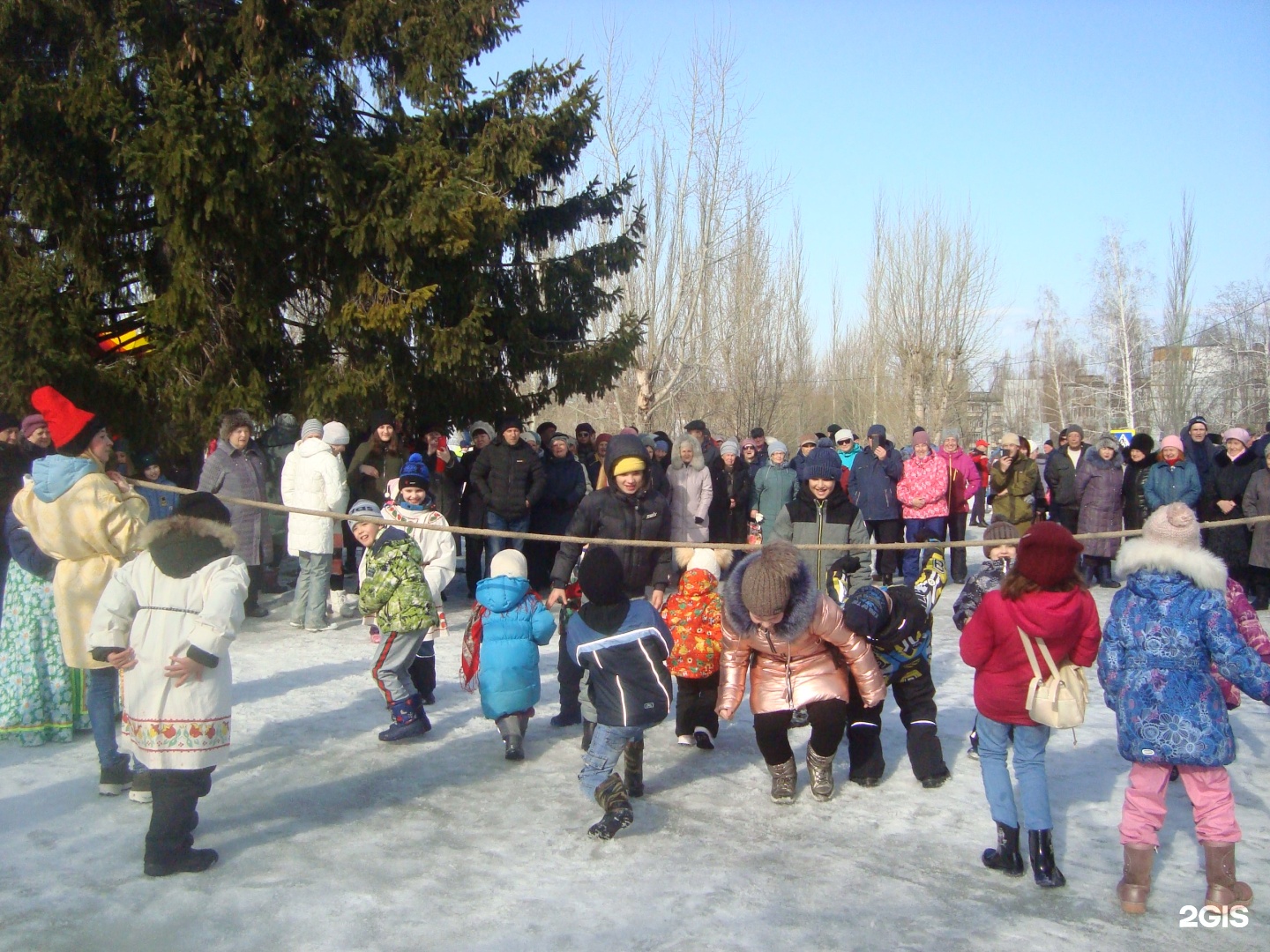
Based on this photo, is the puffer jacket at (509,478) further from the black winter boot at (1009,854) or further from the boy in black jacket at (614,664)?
the black winter boot at (1009,854)

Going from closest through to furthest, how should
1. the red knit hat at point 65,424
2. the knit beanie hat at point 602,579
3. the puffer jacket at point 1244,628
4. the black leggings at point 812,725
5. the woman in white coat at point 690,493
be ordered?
1. the puffer jacket at point 1244,628
2. the knit beanie hat at point 602,579
3. the black leggings at point 812,725
4. the red knit hat at point 65,424
5. the woman in white coat at point 690,493

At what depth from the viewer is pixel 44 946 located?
361cm

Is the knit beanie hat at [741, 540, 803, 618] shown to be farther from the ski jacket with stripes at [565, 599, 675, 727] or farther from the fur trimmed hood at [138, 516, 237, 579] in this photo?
the fur trimmed hood at [138, 516, 237, 579]

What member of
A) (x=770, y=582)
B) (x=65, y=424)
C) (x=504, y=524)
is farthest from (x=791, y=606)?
(x=504, y=524)

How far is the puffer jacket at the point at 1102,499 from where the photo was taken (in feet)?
37.6

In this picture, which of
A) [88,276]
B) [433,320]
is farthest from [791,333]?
[88,276]

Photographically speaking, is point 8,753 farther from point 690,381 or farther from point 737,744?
point 690,381

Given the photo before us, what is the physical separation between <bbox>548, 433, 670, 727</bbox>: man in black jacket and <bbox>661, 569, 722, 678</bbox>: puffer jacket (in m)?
0.57

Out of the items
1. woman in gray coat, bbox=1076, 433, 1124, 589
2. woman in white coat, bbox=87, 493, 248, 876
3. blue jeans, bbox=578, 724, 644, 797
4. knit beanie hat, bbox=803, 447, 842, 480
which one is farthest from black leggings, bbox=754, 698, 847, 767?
woman in gray coat, bbox=1076, 433, 1124, 589

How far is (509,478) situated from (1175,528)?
269 inches

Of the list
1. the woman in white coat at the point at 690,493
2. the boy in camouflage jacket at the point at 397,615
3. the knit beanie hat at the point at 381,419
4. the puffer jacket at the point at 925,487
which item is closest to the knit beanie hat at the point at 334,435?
the knit beanie hat at the point at 381,419

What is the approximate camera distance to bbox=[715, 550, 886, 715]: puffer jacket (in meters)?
4.84

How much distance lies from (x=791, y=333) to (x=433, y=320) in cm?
2142

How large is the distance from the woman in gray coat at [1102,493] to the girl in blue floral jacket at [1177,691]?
26.0ft
